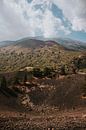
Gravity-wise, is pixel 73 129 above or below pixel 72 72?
above

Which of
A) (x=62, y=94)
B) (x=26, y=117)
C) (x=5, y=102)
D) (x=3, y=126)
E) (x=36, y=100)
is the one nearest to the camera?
(x=3, y=126)

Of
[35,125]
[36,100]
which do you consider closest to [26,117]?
[35,125]

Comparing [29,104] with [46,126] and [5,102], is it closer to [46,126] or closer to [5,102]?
[5,102]

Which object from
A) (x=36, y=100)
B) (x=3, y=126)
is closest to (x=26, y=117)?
(x=3, y=126)

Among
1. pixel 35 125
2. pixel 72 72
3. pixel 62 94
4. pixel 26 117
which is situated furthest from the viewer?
pixel 72 72

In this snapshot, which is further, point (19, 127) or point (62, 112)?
point (62, 112)

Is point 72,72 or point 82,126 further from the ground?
point 82,126

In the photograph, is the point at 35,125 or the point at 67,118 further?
the point at 67,118

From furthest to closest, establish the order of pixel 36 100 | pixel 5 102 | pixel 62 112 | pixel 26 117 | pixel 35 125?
pixel 36 100 < pixel 5 102 < pixel 62 112 < pixel 26 117 < pixel 35 125

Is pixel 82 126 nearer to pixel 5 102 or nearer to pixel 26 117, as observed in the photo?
pixel 26 117
